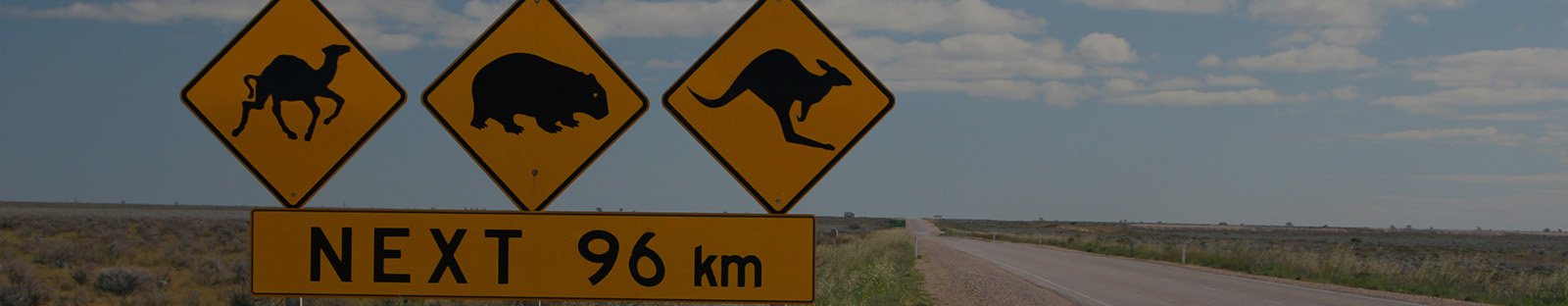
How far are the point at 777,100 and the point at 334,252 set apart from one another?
6.80ft

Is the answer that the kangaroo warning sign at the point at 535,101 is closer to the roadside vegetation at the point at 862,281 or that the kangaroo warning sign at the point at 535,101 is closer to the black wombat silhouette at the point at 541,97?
the black wombat silhouette at the point at 541,97

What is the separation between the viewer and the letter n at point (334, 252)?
6.00 m

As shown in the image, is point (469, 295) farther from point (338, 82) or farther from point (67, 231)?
point (67, 231)

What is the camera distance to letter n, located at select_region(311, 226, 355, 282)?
19.7 feet

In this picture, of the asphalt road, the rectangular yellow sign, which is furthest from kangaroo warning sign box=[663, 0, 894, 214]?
the asphalt road

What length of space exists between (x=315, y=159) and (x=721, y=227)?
1775mm

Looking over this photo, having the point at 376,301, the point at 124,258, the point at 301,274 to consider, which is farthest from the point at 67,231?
the point at 301,274

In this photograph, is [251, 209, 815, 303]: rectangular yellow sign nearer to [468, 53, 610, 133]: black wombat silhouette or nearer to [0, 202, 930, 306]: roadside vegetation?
[468, 53, 610, 133]: black wombat silhouette

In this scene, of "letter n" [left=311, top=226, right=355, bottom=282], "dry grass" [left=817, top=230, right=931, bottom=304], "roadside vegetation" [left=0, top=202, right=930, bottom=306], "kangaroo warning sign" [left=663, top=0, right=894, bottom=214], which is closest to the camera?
"kangaroo warning sign" [left=663, top=0, right=894, bottom=214]

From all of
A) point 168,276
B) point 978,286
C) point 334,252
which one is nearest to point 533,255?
point 334,252

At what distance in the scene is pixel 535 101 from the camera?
229 inches

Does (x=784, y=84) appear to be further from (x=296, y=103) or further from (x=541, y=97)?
(x=296, y=103)

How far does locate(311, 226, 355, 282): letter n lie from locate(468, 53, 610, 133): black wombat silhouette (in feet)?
2.69

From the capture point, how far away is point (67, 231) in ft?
140
